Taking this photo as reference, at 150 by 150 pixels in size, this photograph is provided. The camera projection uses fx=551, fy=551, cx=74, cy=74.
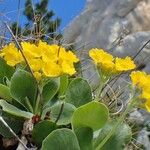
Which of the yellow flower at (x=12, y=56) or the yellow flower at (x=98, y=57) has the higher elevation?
the yellow flower at (x=12, y=56)

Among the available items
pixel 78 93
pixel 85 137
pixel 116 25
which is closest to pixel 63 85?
pixel 78 93

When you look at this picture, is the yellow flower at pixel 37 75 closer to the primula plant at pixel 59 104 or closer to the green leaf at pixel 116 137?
the primula plant at pixel 59 104

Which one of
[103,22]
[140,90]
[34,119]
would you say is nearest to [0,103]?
[34,119]

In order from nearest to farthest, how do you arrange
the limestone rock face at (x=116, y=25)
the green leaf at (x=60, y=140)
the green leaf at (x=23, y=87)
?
the green leaf at (x=60, y=140), the green leaf at (x=23, y=87), the limestone rock face at (x=116, y=25)

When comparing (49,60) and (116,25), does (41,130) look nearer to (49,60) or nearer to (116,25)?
(49,60)

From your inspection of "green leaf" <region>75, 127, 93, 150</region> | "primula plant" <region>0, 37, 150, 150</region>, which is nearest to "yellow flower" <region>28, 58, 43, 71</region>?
"primula plant" <region>0, 37, 150, 150</region>

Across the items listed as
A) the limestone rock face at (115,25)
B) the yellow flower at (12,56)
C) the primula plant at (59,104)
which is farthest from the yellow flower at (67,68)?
the limestone rock face at (115,25)

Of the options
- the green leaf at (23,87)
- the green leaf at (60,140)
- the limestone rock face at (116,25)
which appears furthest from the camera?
the limestone rock face at (116,25)
